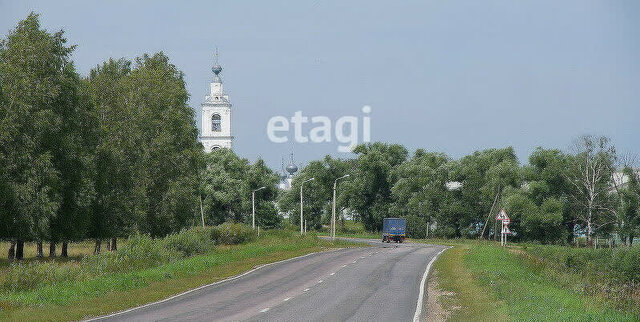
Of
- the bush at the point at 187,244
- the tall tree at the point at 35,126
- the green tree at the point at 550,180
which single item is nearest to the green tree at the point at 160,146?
the bush at the point at 187,244

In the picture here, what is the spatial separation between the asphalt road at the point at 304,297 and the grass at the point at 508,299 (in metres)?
1.77

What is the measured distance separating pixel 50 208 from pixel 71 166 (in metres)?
6.89

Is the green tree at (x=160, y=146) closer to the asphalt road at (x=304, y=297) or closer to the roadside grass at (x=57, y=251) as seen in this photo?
the roadside grass at (x=57, y=251)

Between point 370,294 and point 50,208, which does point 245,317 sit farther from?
point 50,208

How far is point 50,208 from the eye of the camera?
5191cm

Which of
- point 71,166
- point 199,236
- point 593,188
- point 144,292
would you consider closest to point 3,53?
point 71,166

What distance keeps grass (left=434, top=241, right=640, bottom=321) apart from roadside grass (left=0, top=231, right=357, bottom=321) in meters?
11.5

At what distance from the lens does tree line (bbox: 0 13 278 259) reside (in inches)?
2052

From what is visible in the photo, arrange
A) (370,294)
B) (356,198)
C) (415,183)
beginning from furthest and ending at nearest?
1. (356,198)
2. (415,183)
3. (370,294)

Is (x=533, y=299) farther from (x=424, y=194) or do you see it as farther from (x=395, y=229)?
(x=424, y=194)

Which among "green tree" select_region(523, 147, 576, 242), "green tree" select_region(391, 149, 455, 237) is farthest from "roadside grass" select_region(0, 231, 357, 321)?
"green tree" select_region(391, 149, 455, 237)

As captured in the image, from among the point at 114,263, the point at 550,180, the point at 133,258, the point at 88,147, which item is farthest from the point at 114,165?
the point at 550,180

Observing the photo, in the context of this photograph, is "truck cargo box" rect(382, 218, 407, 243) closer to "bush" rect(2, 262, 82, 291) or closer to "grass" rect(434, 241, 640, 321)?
"grass" rect(434, 241, 640, 321)

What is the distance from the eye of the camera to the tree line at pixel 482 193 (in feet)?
345
